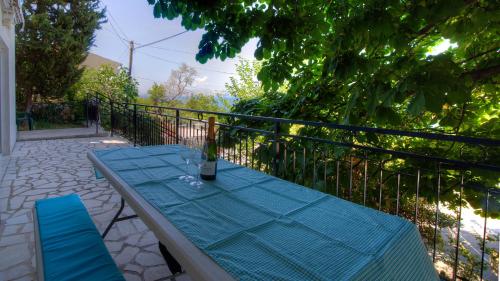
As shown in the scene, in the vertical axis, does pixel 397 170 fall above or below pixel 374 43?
below

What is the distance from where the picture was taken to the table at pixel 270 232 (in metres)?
0.74

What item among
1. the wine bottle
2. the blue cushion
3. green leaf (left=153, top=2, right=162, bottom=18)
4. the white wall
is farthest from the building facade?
the wine bottle

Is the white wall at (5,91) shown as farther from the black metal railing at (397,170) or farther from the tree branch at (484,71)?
the tree branch at (484,71)

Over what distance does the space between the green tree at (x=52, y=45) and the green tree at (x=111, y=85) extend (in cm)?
83

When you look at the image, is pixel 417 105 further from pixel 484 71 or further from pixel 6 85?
pixel 6 85

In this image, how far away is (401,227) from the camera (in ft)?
3.17

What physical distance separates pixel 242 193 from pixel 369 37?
4.08ft

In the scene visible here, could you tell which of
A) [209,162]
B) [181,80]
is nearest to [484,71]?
[209,162]

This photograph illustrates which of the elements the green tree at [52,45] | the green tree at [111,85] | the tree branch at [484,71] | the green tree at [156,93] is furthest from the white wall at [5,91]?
the green tree at [156,93]

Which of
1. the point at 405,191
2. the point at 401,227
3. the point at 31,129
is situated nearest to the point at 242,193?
the point at 401,227

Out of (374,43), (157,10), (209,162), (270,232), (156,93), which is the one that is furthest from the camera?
(156,93)

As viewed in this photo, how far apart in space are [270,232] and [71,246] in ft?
3.27

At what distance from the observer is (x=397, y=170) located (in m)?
2.26

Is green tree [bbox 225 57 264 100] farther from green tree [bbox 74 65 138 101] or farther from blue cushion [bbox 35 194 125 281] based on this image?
blue cushion [bbox 35 194 125 281]
